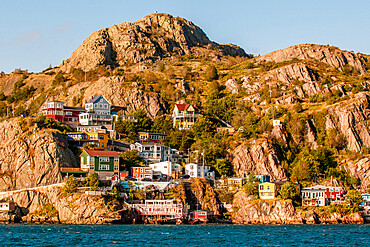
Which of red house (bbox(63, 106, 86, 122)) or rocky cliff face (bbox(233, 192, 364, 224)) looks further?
red house (bbox(63, 106, 86, 122))

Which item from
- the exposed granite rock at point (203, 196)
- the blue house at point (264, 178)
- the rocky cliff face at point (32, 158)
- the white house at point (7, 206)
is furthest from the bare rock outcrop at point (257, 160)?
the white house at point (7, 206)

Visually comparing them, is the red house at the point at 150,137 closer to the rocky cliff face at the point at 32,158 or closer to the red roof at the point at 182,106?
the red roof at the point at 182,106

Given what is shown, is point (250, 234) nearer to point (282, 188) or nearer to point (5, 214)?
point (282, 188)

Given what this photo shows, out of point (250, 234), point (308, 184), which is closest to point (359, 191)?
point (308, 184)

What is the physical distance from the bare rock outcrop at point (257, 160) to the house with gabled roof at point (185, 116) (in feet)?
78.2

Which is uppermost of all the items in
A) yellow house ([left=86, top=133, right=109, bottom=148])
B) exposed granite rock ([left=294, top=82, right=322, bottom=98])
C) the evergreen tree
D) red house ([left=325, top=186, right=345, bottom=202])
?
exposed granite rock ([left=294, top=82, right=322, bottom=98])

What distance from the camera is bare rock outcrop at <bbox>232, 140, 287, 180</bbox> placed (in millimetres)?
128875

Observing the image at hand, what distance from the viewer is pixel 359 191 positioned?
126312 mm

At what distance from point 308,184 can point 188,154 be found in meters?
30.3

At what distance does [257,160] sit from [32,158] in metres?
50.5

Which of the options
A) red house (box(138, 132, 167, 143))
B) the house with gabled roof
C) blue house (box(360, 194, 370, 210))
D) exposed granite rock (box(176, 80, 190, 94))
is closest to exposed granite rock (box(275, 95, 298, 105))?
the house with gabled roof

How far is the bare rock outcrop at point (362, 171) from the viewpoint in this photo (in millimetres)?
127312

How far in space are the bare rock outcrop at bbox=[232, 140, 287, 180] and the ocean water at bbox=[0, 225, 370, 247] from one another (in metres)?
28.1

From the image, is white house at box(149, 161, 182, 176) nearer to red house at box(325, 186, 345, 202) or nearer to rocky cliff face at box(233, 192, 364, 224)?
rocky cliff face at box(233, 192, 364, 224)
